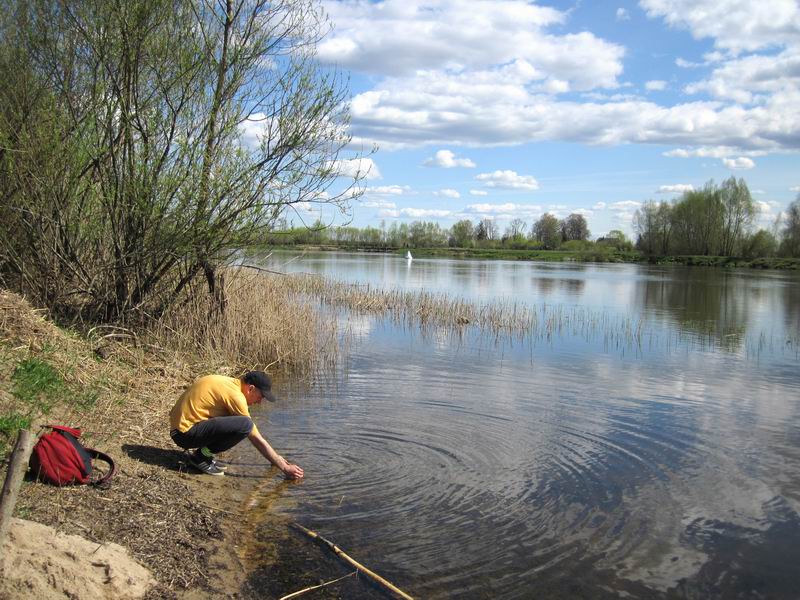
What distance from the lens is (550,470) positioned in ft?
26.0

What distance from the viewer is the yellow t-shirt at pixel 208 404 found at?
21.5 ft

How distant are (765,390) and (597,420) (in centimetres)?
498

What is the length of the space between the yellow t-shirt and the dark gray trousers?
0.06 meters

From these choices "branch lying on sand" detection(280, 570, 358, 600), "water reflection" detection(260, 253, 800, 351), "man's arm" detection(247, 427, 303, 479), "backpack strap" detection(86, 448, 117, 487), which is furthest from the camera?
"water reflection" detection(260, 253, 800, 351)

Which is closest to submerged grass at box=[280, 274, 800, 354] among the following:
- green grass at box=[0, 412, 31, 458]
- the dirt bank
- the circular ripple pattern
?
the circular ripple pattern

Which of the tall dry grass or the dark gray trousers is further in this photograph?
the tall dry grass

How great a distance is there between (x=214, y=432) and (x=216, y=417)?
15 centimetres

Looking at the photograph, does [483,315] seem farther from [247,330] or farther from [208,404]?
[208,404]

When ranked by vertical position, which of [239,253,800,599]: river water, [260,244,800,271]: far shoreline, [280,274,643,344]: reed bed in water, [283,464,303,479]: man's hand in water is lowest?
[239,253,800,599]: river water

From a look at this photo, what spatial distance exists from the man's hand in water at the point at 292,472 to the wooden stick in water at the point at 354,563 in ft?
3.09

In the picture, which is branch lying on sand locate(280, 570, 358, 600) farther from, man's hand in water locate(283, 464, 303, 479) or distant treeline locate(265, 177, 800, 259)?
distant treeline locate(265, 177, 800, 259)

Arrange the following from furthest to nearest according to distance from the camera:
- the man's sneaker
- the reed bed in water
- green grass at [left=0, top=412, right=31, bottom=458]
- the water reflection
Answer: the water reflection → the reed bed in water → the man's sneaker → green grass at [left=0, top=412, right=31, bottom=458]

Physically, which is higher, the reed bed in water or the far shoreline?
the far shoreline

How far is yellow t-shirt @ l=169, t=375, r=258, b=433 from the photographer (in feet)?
21.5
